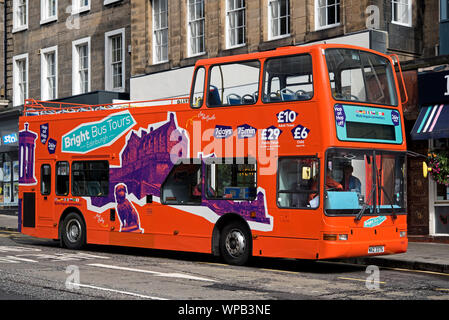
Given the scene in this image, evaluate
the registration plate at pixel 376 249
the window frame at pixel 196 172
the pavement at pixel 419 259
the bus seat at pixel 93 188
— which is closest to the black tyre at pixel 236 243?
the window frame at pixel 196 172

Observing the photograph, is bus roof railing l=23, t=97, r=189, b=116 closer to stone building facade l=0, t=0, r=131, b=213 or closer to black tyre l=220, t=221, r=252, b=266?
black tyre l=220, t=221, r=252, b=266

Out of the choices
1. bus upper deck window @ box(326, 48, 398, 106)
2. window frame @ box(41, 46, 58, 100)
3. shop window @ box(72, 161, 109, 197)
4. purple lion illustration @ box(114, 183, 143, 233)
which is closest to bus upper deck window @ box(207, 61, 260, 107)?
bus upper deck window @ box(326, 48, 398, 106)

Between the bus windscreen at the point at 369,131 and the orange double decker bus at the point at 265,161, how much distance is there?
3 cm

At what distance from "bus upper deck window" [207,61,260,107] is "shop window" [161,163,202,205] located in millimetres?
1416

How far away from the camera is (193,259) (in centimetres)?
1592

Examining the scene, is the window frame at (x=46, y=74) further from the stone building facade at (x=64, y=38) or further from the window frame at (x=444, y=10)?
the window frame at (x=444, y=10)

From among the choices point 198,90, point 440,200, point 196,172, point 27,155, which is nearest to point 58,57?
point 27,155

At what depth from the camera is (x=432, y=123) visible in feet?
59.0

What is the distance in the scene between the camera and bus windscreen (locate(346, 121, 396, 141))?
13242mm

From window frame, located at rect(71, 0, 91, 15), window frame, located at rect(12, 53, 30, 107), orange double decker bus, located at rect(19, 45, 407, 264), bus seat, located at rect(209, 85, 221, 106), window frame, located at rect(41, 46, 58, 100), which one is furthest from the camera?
window frame, located at rect(12, 53, 30, 107)

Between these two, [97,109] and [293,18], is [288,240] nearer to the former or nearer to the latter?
[97,109]

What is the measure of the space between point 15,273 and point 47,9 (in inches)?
905

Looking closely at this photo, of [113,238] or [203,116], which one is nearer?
[203,116]

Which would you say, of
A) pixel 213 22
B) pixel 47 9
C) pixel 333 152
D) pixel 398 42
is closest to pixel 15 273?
pixel 333 152
